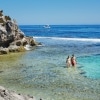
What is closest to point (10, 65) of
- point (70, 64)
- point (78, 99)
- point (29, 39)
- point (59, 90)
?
point (70, 64)

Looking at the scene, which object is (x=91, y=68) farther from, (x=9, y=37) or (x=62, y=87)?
(x=9, y=37)

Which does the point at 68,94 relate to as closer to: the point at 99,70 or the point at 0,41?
the point at 99,70

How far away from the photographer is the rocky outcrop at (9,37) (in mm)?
54181

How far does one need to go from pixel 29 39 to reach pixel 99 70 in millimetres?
32458

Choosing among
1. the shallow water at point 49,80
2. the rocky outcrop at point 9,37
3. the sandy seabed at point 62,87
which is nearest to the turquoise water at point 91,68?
the shallow water at point 49,80

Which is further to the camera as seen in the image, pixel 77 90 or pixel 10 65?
pixel 10 65

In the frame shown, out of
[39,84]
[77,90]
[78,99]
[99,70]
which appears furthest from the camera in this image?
[99,70]

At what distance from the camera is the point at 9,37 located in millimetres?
55562

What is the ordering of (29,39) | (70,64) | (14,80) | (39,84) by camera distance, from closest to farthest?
1. (39,84)
2. (14,80)
3. (70,64)
4. (29,39)

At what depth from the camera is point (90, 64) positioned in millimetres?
39500

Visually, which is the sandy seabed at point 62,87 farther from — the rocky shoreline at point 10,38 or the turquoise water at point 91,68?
the rocky shoreline at point 10,38

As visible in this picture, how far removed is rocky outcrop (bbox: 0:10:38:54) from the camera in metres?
54.2

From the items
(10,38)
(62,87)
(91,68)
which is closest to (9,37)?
(10,38)

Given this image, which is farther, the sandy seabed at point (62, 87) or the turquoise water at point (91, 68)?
the turquoise water at point (91, 68)
